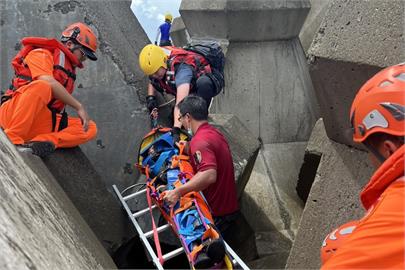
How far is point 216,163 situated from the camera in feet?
12.0

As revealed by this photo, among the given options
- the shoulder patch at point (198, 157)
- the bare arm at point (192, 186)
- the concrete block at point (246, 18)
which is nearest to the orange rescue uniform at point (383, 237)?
the bare arm at point (192, 186)

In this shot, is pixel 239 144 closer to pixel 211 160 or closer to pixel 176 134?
pixel 176 134

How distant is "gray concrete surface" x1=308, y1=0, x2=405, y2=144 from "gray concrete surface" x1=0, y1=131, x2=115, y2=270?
170cm

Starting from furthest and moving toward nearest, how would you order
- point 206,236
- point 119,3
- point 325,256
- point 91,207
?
point 119,3 → point 91,207 → point 206,236 → point 325,256

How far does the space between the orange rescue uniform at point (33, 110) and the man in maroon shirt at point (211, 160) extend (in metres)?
1.09

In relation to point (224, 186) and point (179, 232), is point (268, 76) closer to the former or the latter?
point (224, 186)

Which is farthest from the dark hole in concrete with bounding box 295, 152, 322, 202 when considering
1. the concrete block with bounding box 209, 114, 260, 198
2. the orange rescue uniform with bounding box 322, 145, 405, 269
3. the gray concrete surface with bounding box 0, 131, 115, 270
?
the orange rescue uniform with bounding box 322, 145, 405, 269

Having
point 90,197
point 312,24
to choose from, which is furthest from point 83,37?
point 312,24

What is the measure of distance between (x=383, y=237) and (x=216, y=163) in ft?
7.59

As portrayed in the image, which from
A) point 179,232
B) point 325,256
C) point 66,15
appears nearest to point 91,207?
A: point 179,232

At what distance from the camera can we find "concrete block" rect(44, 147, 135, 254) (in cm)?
399

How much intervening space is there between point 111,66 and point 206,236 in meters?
2.53

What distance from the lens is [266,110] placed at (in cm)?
631

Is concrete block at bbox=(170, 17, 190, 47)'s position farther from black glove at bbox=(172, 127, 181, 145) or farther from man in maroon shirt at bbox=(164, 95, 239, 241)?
man in maroon shirt at bbox=(164, 95, 239, 241)
